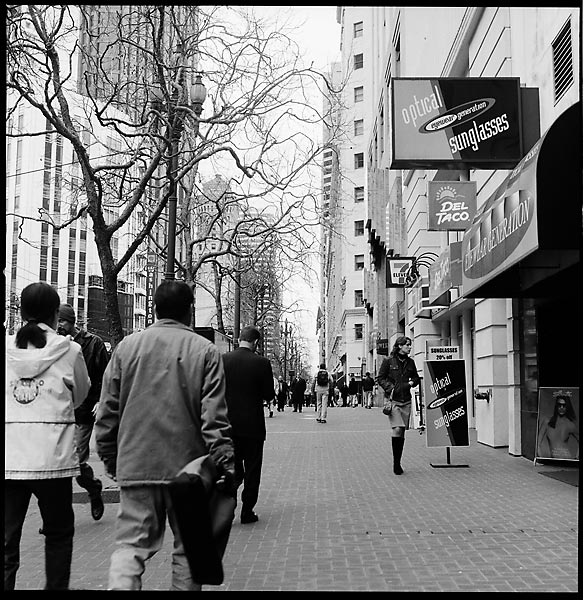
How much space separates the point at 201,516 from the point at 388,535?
3.47 metres

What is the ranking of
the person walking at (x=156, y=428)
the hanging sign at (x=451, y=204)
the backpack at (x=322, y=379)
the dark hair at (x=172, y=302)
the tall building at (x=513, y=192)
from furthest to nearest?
the backpack at (x=322, y=379) < the hanging sign at (x=451, y=204) < the tall building at (x=513, y=192) < the dark hair at (x=172, y=302) < the person walking at (x=156, y=428)

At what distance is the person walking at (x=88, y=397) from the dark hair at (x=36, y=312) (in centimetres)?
237

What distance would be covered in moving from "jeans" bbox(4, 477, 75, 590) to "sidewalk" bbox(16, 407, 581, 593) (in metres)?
0.76

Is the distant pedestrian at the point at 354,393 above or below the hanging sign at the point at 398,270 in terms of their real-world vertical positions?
below

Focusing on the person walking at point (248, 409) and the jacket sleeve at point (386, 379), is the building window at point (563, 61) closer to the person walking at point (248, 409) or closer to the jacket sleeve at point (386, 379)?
the jacket sleeve at point (386, 379)

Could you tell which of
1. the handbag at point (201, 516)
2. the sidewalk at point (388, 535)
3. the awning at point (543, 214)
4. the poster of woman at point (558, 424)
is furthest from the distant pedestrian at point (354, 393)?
the handbag at point (201, 516)

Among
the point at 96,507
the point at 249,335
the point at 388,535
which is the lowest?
the point at 388,535

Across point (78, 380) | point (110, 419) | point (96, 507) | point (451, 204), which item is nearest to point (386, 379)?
point (96, 507)

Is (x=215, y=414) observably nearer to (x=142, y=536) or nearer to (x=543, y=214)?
(x=142, y=536)

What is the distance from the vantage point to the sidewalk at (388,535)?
18.3 ft

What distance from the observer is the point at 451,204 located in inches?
642

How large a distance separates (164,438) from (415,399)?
59.1ft
